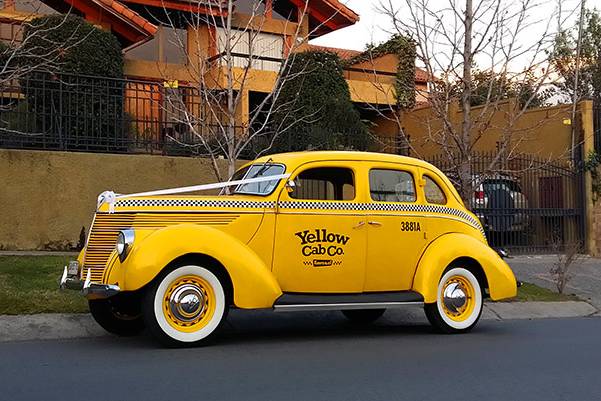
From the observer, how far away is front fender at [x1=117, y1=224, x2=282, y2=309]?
6230 mm

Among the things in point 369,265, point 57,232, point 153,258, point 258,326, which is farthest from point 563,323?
point 57,232

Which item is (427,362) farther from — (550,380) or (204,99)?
(204,99)

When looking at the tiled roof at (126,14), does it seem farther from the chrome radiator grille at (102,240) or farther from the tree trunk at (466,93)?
the chrome radiator grille at (102,240)

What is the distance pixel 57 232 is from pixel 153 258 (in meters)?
5.77

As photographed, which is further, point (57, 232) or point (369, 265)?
point (57, 232)

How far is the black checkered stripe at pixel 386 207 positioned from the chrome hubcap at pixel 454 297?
877 millimetres

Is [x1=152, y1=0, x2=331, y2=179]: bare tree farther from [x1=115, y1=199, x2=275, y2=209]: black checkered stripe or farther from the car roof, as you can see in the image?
[x1=115, y1=199, x2=275, y2=209]: black checkered stripe

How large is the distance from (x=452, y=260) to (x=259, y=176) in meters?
2.44

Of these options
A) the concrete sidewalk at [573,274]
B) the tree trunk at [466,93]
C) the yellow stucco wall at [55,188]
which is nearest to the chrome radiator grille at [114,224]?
the yellow stucco wall at [55,188]

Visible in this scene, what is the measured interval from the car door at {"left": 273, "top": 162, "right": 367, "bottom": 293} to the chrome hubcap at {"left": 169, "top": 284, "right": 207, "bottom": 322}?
868mm

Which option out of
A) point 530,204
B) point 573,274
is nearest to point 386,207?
point 573,274

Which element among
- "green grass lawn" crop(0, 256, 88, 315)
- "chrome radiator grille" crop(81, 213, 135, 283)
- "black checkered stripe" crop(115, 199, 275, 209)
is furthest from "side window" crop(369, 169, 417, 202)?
"green grass lawn" crop(0, 256, 88, 315)

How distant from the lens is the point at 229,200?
22.8 ft

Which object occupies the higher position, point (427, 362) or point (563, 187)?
point (563, 187)
